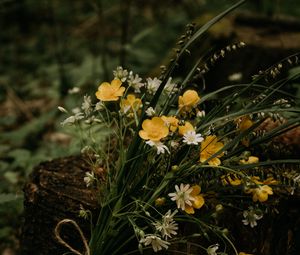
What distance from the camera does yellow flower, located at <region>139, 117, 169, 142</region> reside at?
1.25m

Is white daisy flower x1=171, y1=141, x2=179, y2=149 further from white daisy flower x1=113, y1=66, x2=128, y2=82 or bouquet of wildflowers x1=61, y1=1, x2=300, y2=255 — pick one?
white daisy flower x1=113, y1=66, x2=128, y2=82

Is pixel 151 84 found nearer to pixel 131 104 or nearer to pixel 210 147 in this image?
pixel 131 104

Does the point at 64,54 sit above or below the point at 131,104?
above

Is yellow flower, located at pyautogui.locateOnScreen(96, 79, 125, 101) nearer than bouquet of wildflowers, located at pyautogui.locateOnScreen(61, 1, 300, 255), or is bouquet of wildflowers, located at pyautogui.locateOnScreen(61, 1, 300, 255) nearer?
bouquet of wildflowers, located at pyautogui.locateOnScreen(61, 1, 300, 255)

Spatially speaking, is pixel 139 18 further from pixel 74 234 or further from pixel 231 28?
pixel 74 234

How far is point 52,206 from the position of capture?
5.12 feet

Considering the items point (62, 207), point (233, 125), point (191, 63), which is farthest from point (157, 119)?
point (191, 63)

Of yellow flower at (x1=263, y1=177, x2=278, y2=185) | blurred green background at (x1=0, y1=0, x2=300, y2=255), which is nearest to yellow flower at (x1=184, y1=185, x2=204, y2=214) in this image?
yellow flower at (x1=263, y1=177, x2=278, y2=185)

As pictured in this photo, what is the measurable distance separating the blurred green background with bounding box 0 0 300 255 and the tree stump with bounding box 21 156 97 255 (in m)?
0.18

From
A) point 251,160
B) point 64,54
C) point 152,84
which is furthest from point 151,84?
point 64,54

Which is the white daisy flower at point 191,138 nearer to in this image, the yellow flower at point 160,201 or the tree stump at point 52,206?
the yellow flower at point 160,201

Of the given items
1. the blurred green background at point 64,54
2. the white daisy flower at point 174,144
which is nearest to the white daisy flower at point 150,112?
the white daisy flower at point 174,144

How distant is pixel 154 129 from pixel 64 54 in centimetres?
427

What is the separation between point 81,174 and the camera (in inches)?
66.8
